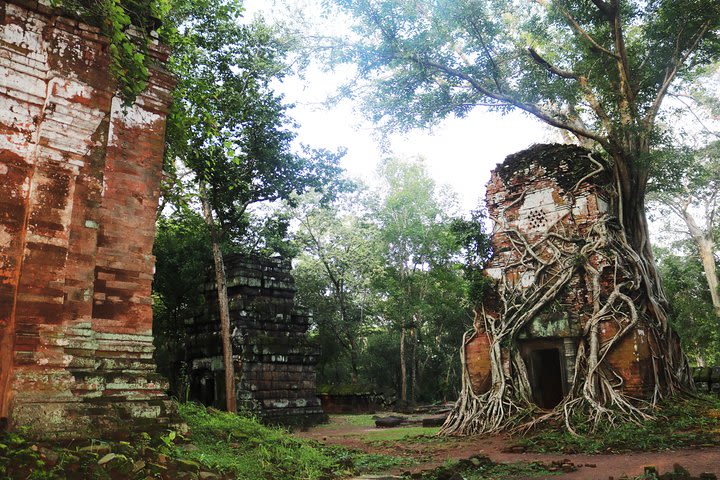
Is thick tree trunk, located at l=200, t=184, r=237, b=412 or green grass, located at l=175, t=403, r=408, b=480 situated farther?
thick tree trunk, located at l=200, t=184, r=237, b=412

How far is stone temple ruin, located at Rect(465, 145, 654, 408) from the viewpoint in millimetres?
9602

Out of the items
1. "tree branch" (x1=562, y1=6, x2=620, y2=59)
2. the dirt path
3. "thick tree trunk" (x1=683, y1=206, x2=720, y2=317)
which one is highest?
"tree branch" (x1=562, y1=6, x2=620, y2=59)

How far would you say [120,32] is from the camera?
14.0ft

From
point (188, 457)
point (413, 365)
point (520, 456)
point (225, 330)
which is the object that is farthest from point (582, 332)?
point (413, 365)

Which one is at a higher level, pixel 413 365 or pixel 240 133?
pixel 240 133

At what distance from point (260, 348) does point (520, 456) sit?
7315mm

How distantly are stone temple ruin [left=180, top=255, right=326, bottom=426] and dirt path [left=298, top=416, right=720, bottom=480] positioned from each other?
2.49 m

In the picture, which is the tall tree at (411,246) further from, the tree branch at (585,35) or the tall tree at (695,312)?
the tree branch at (585,35)

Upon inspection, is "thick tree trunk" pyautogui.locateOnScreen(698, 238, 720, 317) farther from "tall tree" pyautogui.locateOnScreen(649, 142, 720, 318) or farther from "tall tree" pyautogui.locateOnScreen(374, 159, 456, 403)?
"tall tree" pyautogui.locateOnScreen(374, 159, 456, 403)

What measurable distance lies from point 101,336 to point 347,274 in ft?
73.0

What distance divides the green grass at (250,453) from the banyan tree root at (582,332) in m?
3.67

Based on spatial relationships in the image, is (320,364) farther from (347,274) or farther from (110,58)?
(110,58)

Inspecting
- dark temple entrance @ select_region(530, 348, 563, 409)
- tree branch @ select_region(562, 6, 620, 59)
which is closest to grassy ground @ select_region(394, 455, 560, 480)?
dark temple entrance @ select_region(530, 348, 563, 409)

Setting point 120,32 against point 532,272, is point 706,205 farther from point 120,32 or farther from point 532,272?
point 120,32
